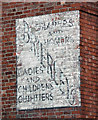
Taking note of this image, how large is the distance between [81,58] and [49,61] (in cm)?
70

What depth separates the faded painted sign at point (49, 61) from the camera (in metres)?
10.1

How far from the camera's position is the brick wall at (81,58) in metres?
10.1

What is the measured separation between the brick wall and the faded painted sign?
12 centimetres

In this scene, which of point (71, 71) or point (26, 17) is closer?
point (71, 71)

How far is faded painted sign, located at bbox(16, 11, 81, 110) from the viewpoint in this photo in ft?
33.2

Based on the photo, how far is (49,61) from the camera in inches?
408

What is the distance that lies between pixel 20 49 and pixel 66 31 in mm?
1128

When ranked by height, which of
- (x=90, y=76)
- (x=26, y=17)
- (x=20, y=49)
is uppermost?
(x=26, y=17)

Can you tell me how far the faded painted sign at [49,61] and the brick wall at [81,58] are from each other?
118 mm

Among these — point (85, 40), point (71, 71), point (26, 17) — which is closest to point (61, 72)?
point (71, 71)

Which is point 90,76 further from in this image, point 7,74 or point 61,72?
point 7,74

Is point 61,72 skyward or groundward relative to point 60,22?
groundward

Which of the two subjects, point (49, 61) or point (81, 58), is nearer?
point (81, 58)

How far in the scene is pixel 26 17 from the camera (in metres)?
10.8
